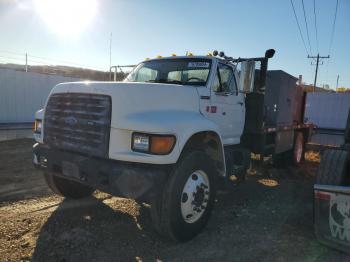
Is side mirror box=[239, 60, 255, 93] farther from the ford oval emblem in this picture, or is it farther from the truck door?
the ford oval emblem

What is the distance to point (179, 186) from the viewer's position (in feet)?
12.4

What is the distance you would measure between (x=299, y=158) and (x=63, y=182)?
702 cm

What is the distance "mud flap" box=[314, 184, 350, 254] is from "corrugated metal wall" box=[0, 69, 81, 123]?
11490mm

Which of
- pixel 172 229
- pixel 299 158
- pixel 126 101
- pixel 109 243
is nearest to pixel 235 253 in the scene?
pixel 172 229

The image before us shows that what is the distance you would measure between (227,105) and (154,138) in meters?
2.04

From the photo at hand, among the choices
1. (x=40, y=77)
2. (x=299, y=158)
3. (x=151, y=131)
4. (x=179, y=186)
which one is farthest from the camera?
(x=40, y=77)

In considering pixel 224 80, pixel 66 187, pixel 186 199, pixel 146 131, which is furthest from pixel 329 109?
pixel 146 131

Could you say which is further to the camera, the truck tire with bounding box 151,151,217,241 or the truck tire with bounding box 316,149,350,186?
the truck tire with bounding box 316,149,350,186

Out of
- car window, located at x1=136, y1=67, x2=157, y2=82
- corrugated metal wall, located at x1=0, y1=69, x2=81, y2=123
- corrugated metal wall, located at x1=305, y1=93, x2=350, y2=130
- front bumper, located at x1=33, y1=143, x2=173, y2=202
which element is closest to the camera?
front bumper, located at x1=33, y1=143, x2=173, y2=202

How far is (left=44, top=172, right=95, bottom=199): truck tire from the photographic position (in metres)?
5.00

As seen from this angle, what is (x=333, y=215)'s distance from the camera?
12.3 ft

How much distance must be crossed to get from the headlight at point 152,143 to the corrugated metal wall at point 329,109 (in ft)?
48.4

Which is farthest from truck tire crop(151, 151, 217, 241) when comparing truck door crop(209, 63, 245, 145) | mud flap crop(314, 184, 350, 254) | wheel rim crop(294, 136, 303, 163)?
wheel rim crop(294, 136, 303, 163)

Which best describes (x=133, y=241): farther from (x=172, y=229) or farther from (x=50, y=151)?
(x=50, y=151)
